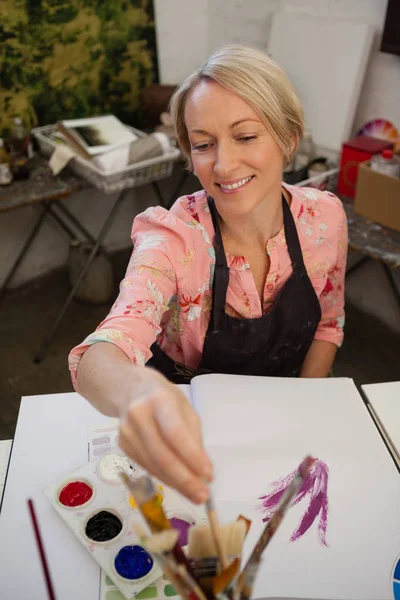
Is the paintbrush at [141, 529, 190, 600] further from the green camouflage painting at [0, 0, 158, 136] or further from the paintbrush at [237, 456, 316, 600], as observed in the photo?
the green camouflage painting at [0, 0, 158, 136]

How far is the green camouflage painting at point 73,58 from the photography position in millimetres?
2805

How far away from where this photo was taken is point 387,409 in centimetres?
127

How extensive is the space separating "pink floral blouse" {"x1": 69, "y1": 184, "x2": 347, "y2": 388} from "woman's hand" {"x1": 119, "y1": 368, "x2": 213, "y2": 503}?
37 centimetres

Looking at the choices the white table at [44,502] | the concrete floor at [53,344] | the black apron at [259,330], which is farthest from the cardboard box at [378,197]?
the white table at [44,502]

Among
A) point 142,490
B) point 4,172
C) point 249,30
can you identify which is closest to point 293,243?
point 142,490

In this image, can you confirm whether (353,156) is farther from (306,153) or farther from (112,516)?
(112,516)

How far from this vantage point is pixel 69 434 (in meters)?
1.21

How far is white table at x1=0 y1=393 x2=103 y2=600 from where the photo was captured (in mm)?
932

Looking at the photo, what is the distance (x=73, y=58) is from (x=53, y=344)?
1.46m

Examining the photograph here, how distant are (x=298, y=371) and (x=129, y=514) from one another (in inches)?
30.7

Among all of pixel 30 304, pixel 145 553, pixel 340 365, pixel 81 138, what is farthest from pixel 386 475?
pixel 30 304

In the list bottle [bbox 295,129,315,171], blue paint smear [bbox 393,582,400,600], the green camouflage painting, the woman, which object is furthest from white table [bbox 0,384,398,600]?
the green camouflage painting

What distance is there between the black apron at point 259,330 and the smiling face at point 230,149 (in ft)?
0.40

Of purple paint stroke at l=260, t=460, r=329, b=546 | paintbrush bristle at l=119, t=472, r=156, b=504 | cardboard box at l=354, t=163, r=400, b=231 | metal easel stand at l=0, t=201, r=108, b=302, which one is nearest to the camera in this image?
paintbrush bristle at l=119, t=472, r=156, b=504
